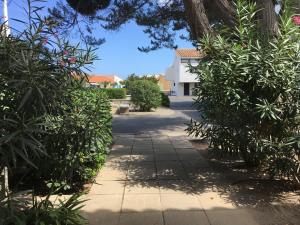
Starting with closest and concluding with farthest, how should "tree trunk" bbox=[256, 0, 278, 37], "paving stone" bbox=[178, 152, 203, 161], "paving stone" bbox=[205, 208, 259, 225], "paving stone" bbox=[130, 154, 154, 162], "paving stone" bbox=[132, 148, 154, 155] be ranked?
"paving stone" bbox=[205, 208, 259, 225], "tree trunk" bbox=[256, 0, 278, 37], "paving stone" bbox=[130, 154, 154, 162], "paving stone" bbox=[178, 152, 203, 161], "paving stone" bbox=[132, 148, 154, 155]

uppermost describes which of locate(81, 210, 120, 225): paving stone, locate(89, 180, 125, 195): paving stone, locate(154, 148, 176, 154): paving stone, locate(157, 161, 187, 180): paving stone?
locate(154, 148, 176, 154): paving stone

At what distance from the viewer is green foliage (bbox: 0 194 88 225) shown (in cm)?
376

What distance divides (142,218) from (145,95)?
62.2 ft

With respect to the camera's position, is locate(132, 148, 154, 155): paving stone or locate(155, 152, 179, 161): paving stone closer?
locate(155, 152, 179, 161): paving stone

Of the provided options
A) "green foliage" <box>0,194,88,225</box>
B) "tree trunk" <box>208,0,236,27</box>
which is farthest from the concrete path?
"tree trunk" <box>208,0,236,27</box>

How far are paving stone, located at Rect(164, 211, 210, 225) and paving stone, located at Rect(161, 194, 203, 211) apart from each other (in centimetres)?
18

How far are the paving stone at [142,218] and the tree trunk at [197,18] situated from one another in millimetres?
3786

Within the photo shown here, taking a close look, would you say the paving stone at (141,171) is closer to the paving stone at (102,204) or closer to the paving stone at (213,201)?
the paving stone at (102,204)

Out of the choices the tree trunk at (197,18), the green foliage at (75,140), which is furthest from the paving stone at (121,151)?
the tree trunk at (197,18)

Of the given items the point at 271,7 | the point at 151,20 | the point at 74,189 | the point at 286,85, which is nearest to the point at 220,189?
the point at 286,85

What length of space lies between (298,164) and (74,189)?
335 cm

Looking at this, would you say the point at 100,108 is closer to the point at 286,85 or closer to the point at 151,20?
the point at 286,85

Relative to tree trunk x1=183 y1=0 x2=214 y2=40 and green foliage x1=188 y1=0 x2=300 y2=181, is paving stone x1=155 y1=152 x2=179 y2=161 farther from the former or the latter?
tree trunk x1=183 y1=0 x2=214 y2=40

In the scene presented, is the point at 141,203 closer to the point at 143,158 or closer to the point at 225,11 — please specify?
the point at 143,158
